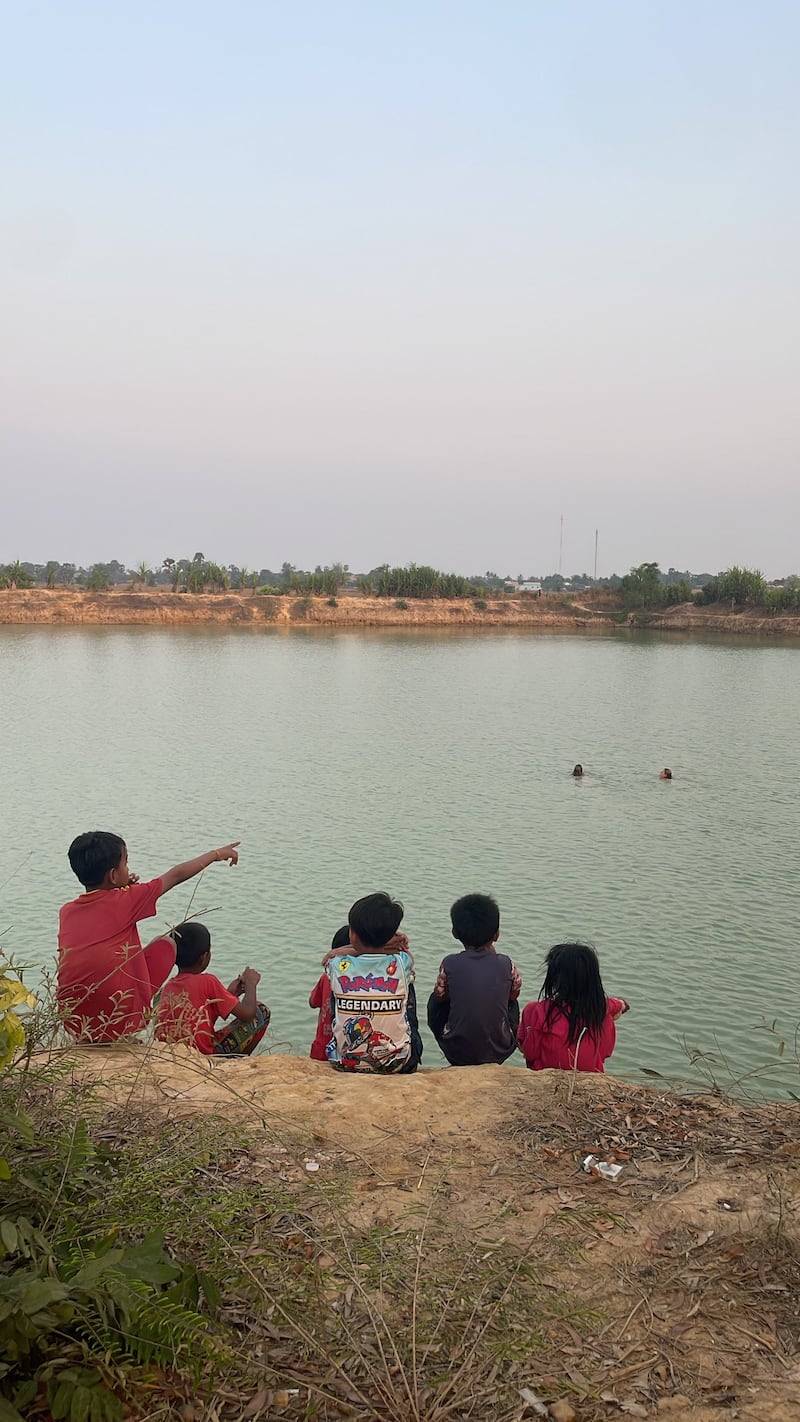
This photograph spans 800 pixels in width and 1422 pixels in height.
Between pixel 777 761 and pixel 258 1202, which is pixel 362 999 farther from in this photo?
pixel 777 761

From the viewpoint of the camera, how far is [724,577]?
214ft

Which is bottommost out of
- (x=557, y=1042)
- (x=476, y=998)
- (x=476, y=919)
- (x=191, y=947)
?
(x=557, y=1042)

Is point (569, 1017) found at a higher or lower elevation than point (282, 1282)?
lower

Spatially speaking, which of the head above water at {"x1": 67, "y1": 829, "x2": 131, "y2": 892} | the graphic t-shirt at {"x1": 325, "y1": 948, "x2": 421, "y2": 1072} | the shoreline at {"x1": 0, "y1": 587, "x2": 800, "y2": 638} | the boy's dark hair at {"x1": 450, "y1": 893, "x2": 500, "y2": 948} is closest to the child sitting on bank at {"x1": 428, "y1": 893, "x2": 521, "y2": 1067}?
the boy's dark hair at {"x1": 450, "y1": 893, "x2": 500, "y2": 948}

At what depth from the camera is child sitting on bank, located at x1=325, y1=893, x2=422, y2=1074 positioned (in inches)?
173

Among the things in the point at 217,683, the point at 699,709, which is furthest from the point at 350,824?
the point at 217,683

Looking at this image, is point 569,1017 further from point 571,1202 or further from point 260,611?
point 260,611

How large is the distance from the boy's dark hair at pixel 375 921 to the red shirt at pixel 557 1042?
854mm

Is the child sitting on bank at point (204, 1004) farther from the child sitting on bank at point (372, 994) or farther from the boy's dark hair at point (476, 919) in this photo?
the boy's dark hair at point (476, 919)

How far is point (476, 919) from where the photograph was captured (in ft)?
16.2

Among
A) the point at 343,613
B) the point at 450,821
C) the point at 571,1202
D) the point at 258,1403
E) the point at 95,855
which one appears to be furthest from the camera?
the point at 343,613

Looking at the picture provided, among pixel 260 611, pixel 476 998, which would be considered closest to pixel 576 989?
pixel 476 998

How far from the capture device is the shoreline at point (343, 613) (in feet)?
184

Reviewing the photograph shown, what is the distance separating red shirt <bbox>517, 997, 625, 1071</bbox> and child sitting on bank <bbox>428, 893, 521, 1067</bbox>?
0.14m
